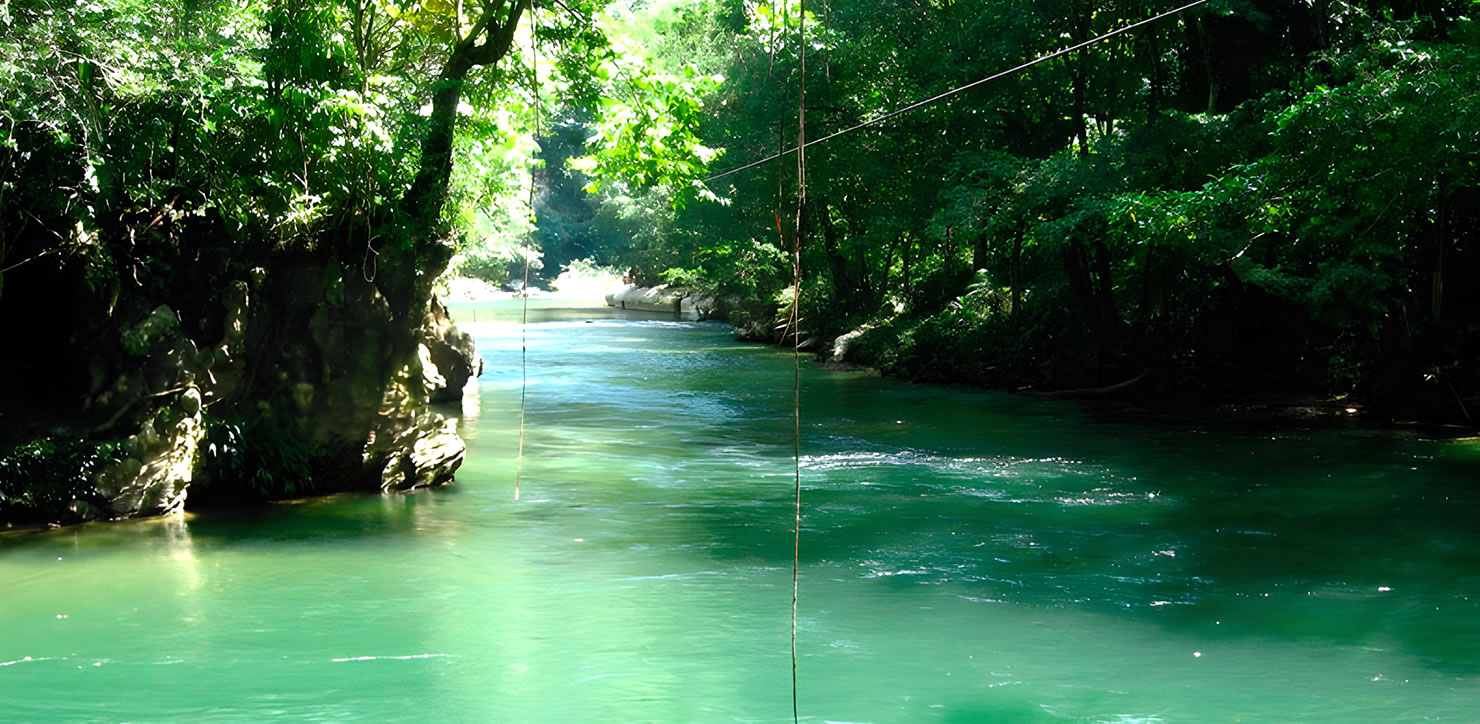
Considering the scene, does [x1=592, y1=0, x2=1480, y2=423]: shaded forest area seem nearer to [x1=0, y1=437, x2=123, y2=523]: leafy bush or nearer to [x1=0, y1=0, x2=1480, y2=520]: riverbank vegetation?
[x1=0, y1=0, x2=1480, y2=520]: riverbank vegetation

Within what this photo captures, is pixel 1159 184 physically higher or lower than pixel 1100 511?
higher

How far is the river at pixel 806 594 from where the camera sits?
279 inches

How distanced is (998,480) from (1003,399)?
24.2 ft

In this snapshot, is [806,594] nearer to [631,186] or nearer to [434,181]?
[434,181]

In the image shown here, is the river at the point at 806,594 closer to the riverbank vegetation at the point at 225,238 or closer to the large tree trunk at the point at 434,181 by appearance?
the riverbank vegetation at the point at 225,238

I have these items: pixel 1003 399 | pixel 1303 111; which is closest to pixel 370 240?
pixel 1303 111

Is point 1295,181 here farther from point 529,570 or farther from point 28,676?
point 28,676

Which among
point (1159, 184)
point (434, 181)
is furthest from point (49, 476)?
point (1159, 184)

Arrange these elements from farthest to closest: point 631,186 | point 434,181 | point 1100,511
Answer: point 631,186 < point 434,181 < point 1100,511

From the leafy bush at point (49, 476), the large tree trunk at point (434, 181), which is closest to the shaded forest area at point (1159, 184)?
the large tree trunk at point (434, 181)

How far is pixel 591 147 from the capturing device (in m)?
18.3

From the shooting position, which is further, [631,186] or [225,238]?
[631,186]

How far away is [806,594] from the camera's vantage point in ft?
30.5

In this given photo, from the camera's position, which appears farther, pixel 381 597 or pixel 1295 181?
pixel 1295 181
